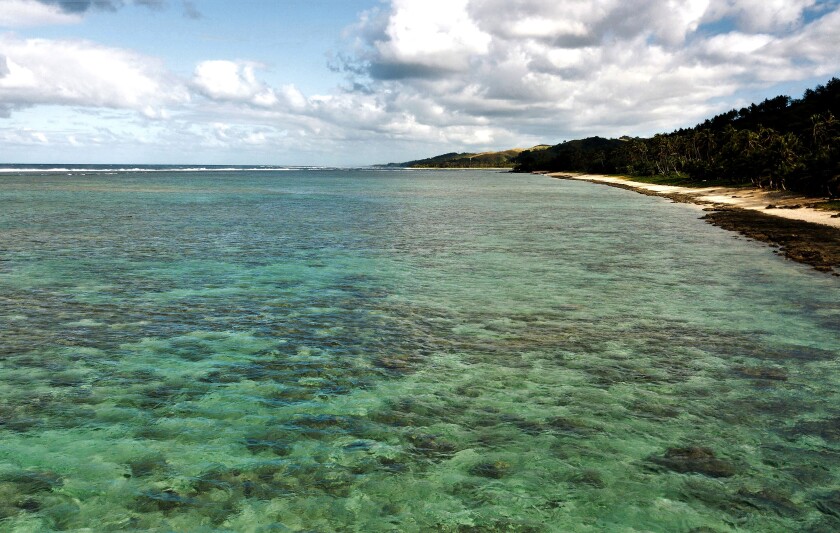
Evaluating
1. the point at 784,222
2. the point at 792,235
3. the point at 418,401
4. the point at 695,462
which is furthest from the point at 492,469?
the point at 784,222

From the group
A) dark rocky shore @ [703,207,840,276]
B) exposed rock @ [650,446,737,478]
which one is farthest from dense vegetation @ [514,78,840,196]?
exposed rock @ [650,446,737,478]

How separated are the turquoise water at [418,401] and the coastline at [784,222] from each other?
7070 mm

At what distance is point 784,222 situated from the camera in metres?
58.9

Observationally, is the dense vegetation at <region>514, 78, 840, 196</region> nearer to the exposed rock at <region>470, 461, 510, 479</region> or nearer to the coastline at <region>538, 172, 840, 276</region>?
the coastline at <region>538, 172, 840, 276</region>

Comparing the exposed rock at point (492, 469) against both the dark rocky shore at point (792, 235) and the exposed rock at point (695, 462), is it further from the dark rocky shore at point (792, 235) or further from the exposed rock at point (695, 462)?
the dark rocky shore at point (792, 235)

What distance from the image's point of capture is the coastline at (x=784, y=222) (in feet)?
126

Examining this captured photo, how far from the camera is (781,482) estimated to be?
10547mm

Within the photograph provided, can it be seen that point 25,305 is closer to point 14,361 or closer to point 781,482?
point 14,361

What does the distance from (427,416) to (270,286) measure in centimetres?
1718

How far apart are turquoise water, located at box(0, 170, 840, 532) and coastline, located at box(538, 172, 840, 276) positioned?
707cm

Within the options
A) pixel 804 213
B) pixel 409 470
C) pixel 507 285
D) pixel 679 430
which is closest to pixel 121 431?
pixel 409 470

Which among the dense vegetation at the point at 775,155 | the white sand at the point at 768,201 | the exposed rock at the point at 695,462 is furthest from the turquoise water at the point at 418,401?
the dense vegetation at the point at 775,155

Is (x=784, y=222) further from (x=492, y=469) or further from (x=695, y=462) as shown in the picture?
(x=492, y=469)

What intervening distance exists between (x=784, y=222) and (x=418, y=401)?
58299 millimetres
